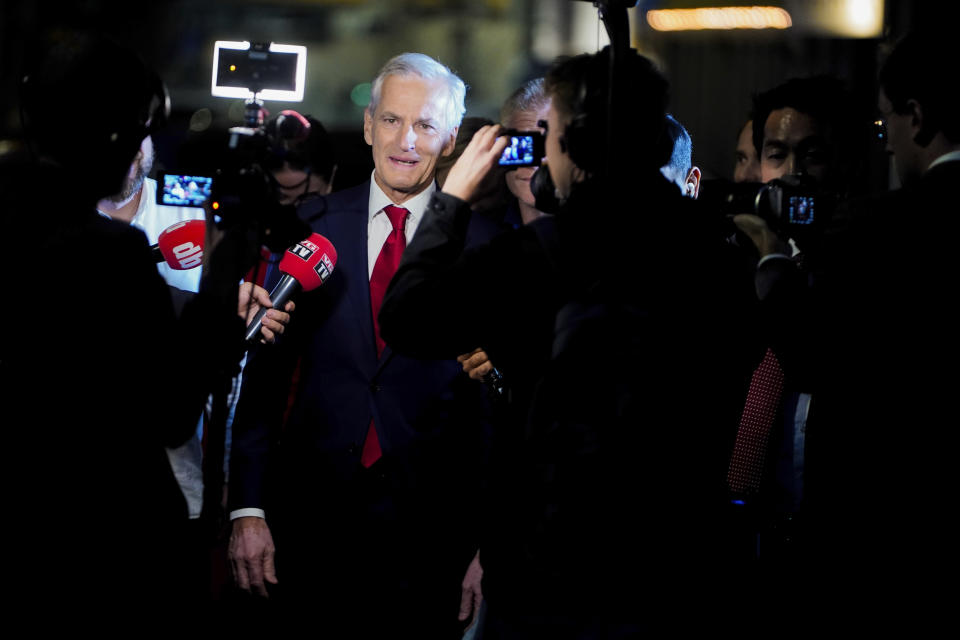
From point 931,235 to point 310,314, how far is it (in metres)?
1.58

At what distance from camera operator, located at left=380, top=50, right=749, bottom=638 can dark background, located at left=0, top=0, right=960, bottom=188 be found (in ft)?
17.8

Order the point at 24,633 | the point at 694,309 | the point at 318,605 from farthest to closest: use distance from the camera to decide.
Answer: the point at 318,605 → the point at 694,309 → the point at 24,633

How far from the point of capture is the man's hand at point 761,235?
211cm

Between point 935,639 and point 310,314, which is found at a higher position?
point 310,314

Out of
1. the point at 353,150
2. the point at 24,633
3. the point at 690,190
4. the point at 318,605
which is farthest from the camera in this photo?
the point at 353,150

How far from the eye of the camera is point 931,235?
70.1 inches

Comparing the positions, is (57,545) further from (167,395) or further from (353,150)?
(353,150)

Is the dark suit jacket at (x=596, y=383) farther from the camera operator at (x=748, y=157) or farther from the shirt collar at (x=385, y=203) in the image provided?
the camera operator at (x=748, y=157)

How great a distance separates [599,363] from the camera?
1.69m

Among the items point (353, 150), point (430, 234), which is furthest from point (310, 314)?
point (353, 150)

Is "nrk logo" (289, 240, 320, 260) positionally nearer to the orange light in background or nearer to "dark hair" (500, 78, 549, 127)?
"dark hair" (500, 78, 549, 127)

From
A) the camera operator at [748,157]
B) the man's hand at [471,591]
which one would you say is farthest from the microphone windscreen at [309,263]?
the camera operator at [748,157]

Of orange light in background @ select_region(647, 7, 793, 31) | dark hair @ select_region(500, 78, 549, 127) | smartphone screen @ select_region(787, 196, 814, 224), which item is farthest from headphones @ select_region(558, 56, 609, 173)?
orange light in background @ select_region(647, 7, 793, 31)

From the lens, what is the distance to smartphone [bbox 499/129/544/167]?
205 centimetres
